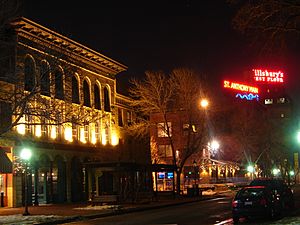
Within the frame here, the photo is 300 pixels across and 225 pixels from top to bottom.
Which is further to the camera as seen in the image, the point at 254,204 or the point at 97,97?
the point at 97,97

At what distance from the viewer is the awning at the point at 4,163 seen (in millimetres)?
33438

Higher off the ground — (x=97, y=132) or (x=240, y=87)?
(x=240, y=87)

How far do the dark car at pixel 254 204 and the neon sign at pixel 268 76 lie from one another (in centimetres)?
7918

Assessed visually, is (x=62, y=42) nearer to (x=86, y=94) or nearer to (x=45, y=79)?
(x=86, y=94)

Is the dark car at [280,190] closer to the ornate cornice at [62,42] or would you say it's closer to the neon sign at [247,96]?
the ornate cornice at [62,42]

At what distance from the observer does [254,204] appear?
20.3 meters

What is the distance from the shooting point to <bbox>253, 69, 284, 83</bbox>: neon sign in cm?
9812

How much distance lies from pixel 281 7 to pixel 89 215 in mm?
16218

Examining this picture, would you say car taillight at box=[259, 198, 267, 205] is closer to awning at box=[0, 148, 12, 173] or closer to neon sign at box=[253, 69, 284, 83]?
awning at box=[0, 148, 12, 173]

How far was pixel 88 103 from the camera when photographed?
148 ft

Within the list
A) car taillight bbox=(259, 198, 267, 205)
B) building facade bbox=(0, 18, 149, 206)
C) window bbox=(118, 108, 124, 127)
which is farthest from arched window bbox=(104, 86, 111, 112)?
car taillight bbox=(259, 198, 267, 205)

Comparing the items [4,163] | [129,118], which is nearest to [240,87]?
[129,118]

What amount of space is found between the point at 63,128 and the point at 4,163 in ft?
25.8

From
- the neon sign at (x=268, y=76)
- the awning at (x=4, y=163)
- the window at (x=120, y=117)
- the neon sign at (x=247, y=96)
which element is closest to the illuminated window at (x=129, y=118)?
the window at (x=120, y=117)
